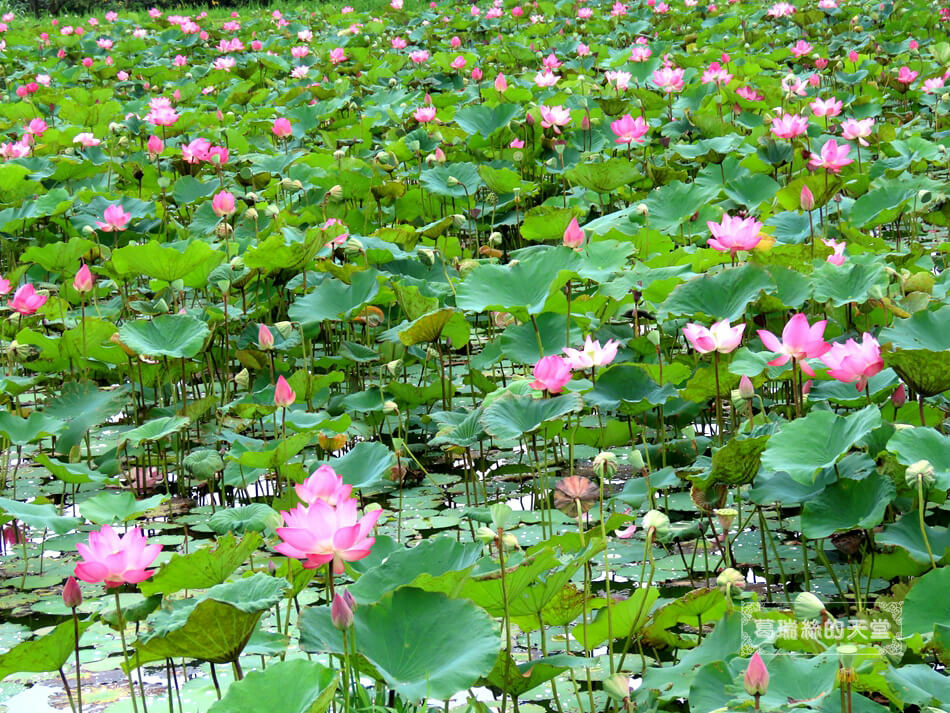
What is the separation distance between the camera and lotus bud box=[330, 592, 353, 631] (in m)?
1.15

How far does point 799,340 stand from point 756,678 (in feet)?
2.47

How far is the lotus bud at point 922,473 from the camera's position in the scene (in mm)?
1417

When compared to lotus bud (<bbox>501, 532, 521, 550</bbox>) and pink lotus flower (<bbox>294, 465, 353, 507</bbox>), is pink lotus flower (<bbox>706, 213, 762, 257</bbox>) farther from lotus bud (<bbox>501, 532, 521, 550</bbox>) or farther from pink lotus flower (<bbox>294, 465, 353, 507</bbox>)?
pink lotus flower (<bbox>294, 465, 353, 507</bbox>)

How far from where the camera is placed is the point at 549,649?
1.67 metres

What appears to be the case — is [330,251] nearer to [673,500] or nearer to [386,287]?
[386,287]

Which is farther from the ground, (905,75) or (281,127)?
(905,75)

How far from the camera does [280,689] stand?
1165 millimetres

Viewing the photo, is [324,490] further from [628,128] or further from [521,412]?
[628,128]

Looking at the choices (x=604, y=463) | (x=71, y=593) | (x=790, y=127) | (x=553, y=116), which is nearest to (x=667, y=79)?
(x=553, y=116)

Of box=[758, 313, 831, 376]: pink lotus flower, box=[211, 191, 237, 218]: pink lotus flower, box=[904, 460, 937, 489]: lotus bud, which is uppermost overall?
box=[758, 313, 831, 376]: pink lotus flower

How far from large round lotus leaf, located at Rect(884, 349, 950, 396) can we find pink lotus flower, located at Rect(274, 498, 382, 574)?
0.94 metres

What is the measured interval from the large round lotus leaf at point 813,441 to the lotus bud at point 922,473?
141mm

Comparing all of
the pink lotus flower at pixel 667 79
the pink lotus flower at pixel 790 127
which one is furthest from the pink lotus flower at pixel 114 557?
the pink lotus flower at pixel 667 79

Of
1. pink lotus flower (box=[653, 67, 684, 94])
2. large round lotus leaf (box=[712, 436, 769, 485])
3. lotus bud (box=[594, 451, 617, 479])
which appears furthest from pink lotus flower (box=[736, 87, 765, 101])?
lotus bud (box=[594, 451, 617, 479])
